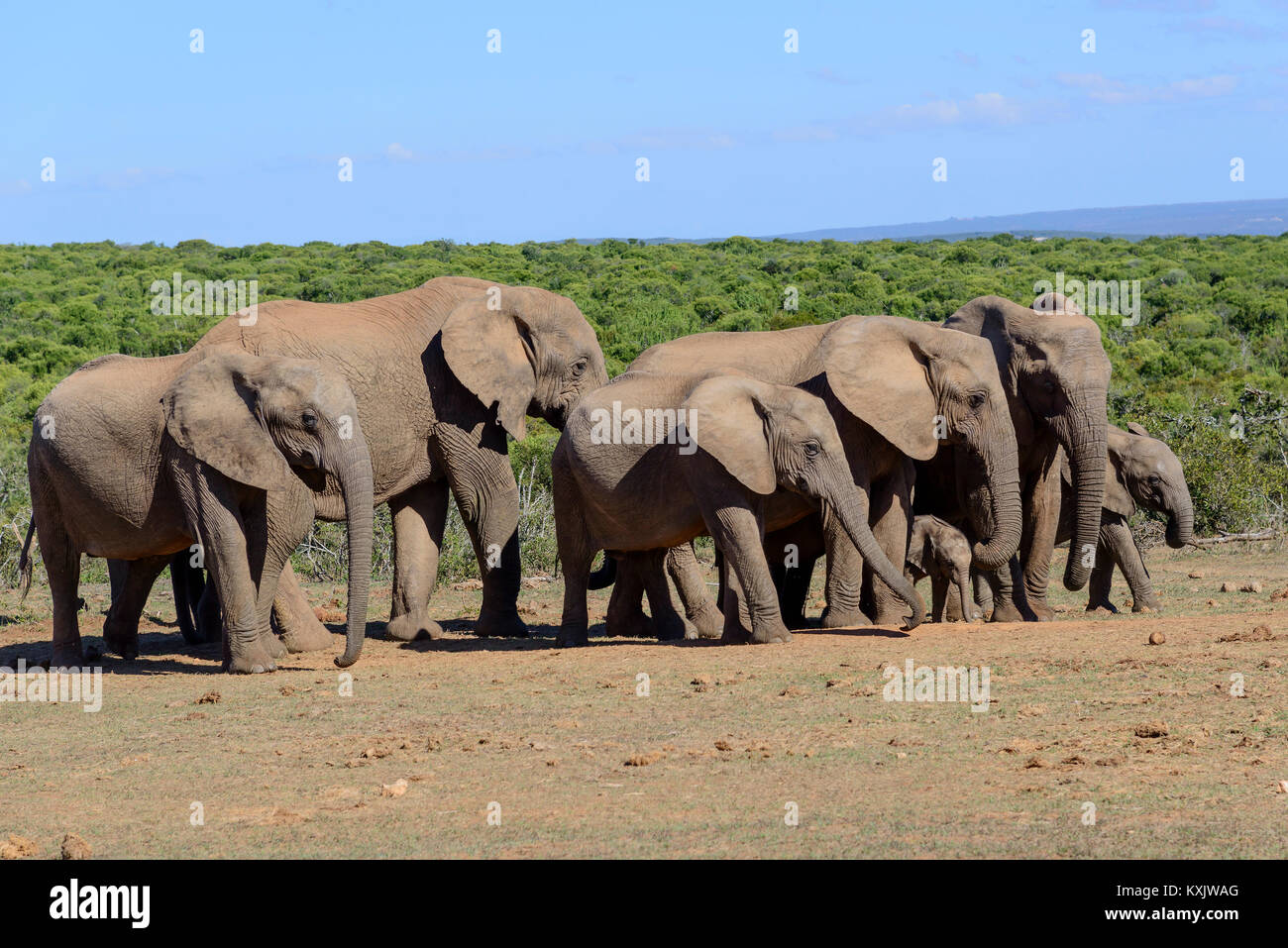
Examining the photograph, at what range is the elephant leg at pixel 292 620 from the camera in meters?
12.5

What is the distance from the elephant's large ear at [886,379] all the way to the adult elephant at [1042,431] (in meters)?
0.82

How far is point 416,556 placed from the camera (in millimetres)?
13688

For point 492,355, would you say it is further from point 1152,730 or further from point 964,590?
point 1152,730

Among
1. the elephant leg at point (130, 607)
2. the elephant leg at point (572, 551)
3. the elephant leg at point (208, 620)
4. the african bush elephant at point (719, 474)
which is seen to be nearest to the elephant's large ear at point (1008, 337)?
the african bush elephant at point (719, 474)

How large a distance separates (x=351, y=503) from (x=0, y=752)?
269 centimetres

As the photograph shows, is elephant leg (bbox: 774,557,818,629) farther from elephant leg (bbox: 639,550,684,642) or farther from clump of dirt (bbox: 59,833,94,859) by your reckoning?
clump of dirt (bbox: 59,833,94,859)

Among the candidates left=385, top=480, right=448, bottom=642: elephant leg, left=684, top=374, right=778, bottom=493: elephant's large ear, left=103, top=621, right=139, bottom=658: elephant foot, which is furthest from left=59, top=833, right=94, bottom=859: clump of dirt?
left=385, top=480, right=448, bottom=642: elephant leg

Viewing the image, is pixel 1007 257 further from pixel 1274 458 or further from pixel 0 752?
pixel 0 752

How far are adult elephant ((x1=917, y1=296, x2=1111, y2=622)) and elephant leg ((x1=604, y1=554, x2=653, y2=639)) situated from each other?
249 centimetres

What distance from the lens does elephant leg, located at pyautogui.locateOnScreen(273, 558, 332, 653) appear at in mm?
12523

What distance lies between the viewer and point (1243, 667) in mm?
9898

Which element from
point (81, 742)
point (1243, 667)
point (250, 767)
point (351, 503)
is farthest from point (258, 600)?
point (1243, 667)

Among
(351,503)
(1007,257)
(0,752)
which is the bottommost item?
(0,752)

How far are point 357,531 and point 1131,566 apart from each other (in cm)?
629
